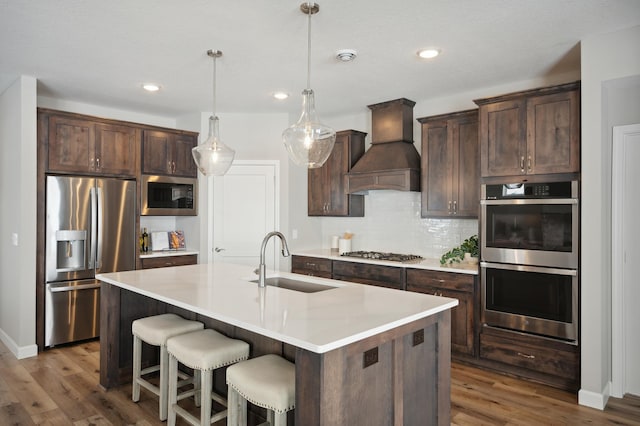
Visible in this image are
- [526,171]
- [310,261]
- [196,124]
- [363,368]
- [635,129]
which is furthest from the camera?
Result: [196,124]

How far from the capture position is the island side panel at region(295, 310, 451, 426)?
5.80 ft

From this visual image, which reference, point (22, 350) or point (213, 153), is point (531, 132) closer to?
point (213, 153)

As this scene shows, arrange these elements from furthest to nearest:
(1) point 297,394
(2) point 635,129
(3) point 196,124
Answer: (3) point 196,124 → (2) point 635,129 → (1) point 297,394

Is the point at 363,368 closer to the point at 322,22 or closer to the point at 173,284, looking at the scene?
the point at 173,284

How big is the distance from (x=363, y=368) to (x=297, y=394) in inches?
13.0

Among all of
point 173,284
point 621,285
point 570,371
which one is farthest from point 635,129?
point 173,284

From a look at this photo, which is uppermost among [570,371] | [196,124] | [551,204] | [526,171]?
[196,124]

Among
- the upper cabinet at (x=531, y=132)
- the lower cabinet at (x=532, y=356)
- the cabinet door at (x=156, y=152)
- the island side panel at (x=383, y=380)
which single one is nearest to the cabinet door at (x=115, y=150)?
the cabinet door at (x=156, y=152)

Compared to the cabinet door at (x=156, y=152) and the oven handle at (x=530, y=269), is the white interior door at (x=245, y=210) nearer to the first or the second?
the cabinet door at (x=156, y=152)

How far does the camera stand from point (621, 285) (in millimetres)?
3389

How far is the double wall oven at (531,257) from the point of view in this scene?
333cm

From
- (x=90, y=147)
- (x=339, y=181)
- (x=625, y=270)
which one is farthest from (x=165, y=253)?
(x=625, y=270)

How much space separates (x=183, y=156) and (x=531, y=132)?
4.05 meters

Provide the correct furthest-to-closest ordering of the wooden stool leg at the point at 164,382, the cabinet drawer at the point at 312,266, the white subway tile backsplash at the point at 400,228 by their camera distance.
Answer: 1. the cabinet drawer at the point at 312,266
2. the white subway tile backsplash at the point at 400,228
3. the wooden stool leg at the point at 164,382
